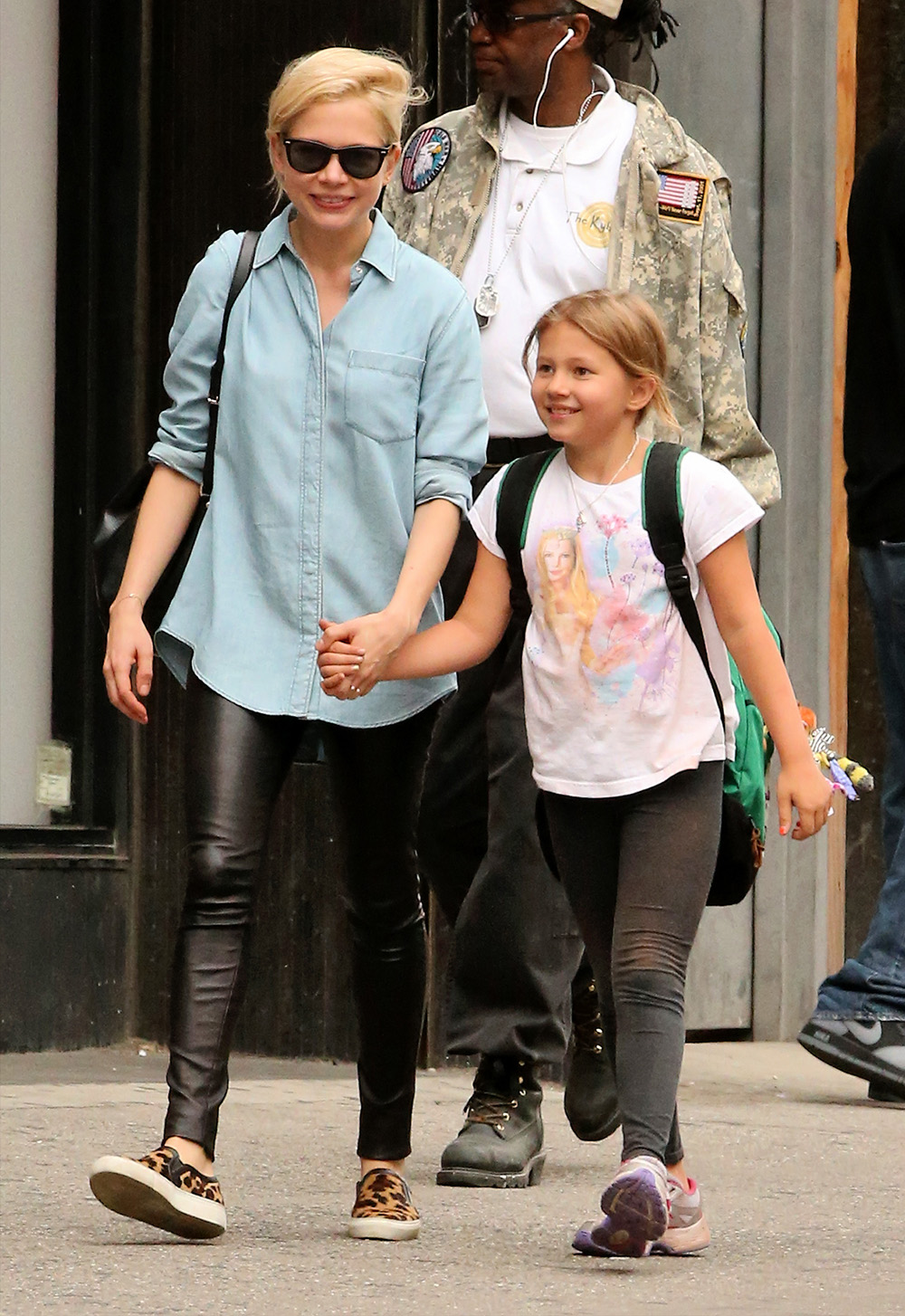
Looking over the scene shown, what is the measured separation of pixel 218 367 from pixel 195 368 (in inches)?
1.5

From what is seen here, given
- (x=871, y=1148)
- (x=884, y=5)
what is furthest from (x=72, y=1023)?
(x=884, y=5)

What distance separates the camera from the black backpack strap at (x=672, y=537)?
4.16 metres

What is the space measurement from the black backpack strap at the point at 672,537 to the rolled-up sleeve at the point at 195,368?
770 mm

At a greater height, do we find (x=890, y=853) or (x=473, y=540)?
(x=473, y=540)

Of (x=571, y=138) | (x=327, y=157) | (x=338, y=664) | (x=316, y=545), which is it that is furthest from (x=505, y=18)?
(x=338, y=664)

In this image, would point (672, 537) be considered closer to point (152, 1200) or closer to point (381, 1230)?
point (381, 1230)

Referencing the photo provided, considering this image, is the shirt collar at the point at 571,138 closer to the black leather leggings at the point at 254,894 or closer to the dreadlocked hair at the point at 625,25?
the dreadlocked hair at the point at 625,25

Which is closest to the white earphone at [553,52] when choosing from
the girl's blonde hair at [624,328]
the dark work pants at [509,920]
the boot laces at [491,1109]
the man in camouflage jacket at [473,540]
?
the man in camouflage jacket at [473,540]

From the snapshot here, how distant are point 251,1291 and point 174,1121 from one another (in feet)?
1.47

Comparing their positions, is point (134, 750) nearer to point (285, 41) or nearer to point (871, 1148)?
point (285, 41)

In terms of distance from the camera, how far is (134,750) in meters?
6.97

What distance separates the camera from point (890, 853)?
6.43 m

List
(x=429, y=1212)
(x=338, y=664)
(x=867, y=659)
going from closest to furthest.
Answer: (x=338, y=664), (x=429, y=1212), (x=867, y=659)

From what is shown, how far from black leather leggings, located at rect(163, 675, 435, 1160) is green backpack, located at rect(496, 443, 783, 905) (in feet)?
0.94
